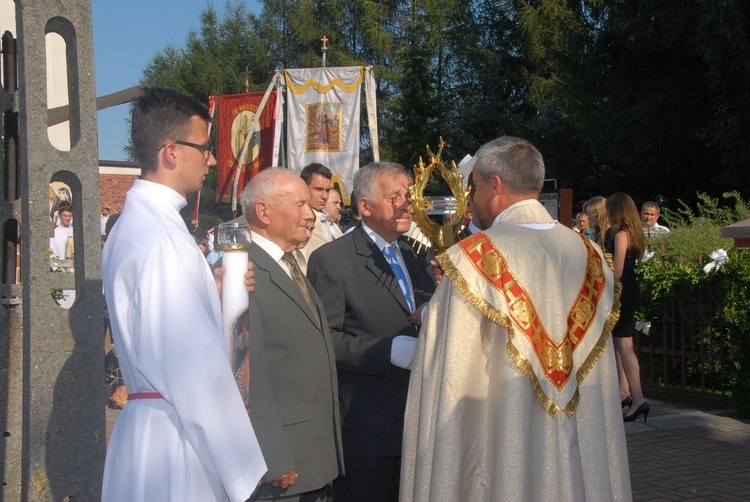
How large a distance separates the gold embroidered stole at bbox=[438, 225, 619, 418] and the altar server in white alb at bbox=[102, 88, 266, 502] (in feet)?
3.80

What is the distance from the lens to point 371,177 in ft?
14.3

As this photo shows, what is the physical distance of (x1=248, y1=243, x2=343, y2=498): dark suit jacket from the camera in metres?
3.27

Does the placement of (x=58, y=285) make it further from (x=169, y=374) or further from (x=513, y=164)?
(x=513, y=164)

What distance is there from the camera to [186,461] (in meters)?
2.66

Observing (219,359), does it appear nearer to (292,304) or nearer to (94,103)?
(292,304)

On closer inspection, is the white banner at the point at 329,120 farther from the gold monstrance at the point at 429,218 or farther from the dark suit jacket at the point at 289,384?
the dark suit jacket at the point at 289,384

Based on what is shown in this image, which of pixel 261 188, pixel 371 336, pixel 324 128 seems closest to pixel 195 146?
pixel 261 188

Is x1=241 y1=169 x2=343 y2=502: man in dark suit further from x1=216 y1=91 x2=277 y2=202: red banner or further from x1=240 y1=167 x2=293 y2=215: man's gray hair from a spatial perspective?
x1=216 y1=91 x2=277 y2=202: red banner

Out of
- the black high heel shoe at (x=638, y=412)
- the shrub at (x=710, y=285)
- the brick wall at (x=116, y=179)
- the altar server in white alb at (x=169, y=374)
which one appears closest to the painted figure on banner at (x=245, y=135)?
the shrub at (x=710, y=285)

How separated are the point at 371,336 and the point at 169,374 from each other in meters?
1.62

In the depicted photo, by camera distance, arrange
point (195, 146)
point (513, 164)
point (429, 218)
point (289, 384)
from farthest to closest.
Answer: point (429, 218) < point (513, 164) < point (289, 384) < point (195, 146)

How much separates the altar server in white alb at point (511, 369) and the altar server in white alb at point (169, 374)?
3.64 ft

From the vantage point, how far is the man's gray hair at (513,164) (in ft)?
12.1

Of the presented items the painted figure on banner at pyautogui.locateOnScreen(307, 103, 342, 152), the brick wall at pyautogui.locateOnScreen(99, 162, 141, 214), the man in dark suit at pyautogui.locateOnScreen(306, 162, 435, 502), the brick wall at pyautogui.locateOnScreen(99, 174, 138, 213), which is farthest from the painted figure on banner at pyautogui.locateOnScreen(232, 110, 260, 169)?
the brick wall at pyautogui.locateOnScreen(99, 174, 138, 213)
